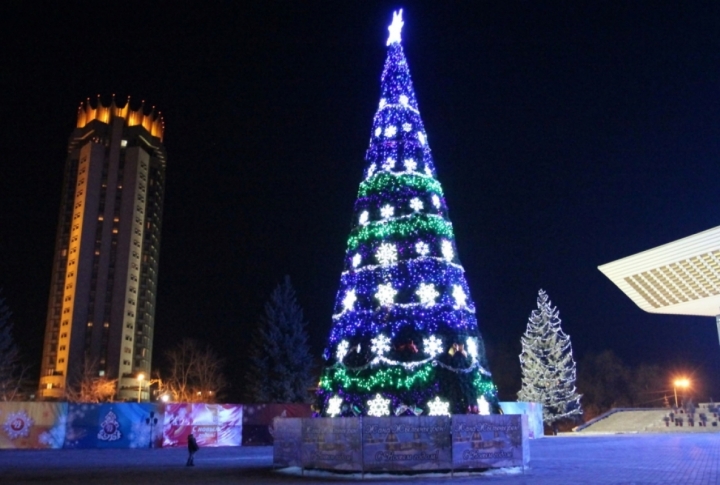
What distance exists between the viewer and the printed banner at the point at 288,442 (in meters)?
16.1

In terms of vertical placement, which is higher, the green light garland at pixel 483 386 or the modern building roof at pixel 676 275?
the modern building roof at pixel 676 275

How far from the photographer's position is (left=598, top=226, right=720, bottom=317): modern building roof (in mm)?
41969

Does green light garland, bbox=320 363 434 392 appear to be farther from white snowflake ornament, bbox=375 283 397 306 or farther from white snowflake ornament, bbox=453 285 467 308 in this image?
white snowflake ornament, bbox=453 285 467 308

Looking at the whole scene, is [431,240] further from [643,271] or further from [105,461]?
[643,271]

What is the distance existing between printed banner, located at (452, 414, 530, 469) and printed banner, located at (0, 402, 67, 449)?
72.0ft

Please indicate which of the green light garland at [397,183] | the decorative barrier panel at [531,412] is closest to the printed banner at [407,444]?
the green light garland at [397,183]

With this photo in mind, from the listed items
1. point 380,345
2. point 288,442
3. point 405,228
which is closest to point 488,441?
point 380,345


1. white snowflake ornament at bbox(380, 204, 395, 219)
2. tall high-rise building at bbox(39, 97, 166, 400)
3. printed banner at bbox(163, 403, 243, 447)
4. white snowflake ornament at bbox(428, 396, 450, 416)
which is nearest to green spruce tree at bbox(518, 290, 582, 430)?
printed banner at bbox(163, 403, 243, 447)

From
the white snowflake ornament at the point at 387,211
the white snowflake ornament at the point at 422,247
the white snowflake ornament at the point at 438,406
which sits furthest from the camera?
the white snowflake ornament at the point at 387,211

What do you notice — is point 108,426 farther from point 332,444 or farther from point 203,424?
point 332,444

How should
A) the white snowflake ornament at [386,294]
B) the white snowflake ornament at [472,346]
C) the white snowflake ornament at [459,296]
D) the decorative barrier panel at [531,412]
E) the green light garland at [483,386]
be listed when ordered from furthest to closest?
the decorative barrier panel at [531,412]
the white snowflake ornament at [459,296]
the white snowflake ornament at [386,294]
the white snowflake ornament at [472,346]
the green light garland at [483,386]

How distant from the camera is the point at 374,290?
18328 mm

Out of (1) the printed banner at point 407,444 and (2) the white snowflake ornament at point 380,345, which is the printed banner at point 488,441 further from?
(2) the white snowflake ornament at point 380,345

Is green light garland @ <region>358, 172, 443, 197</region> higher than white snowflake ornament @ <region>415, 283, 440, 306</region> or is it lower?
higher
